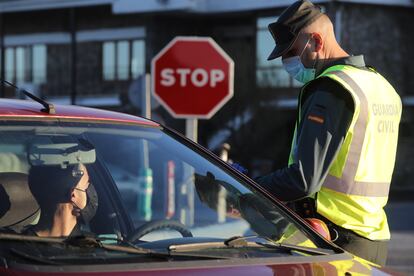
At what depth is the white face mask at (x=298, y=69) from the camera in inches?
130

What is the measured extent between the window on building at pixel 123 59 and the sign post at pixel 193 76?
19120 millimetres

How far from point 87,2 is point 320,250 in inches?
983

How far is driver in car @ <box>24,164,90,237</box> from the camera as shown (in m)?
2.48

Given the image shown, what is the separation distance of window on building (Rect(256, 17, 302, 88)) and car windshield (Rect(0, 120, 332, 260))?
20.5 meters

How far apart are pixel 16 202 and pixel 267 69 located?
71.9ft

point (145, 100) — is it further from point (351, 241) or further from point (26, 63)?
point (26, 63)

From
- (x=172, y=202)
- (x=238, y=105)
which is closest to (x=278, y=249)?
(x=172, y=202)

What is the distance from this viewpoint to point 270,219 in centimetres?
286

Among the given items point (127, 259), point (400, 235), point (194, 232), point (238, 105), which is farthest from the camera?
point (238, 105)

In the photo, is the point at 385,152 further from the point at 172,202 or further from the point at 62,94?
the point at 62,94

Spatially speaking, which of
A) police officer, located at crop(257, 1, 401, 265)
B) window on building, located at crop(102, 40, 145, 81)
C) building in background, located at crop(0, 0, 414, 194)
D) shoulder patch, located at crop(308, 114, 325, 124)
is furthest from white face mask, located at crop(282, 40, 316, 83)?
window on building, located at crop(102, 40, 145, 81)

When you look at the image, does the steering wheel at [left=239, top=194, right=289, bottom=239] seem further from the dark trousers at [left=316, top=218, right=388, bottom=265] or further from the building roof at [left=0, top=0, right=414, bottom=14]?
the building roof at [left=0, top=0, right=414, bottom=14]

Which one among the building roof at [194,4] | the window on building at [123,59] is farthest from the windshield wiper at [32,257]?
the window on building at [123,59]

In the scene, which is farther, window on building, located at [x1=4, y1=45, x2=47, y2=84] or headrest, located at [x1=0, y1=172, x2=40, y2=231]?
window on building, located at [x1=4, y1=45, x2=47, y2=84]
